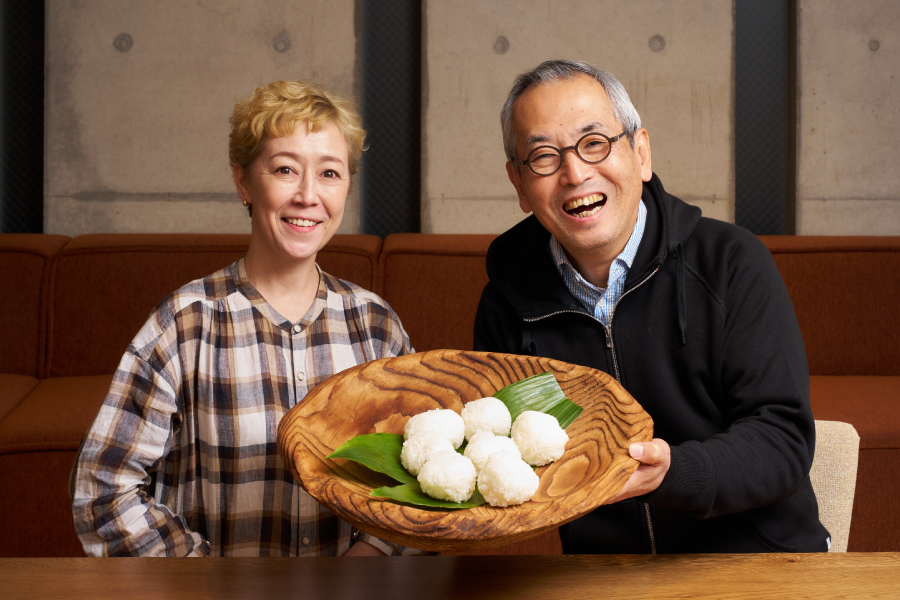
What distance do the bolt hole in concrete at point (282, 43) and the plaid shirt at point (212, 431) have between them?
2.14m

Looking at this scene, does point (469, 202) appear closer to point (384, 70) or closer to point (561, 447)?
point (384, 70)

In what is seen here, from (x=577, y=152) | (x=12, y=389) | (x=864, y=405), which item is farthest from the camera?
(x=12, y=389)

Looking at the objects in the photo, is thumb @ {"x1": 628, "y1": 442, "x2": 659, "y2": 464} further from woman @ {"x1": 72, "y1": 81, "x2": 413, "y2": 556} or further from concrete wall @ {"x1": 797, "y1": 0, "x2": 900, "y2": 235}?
concrete wall @ {"x1": 797, "y1": 0, "x2": 900, "y2": 235}

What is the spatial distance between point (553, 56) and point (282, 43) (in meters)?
1.26

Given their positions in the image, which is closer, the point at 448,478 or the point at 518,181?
the point at 448,478

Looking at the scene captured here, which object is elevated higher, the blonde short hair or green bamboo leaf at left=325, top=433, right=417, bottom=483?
the blonde short hair

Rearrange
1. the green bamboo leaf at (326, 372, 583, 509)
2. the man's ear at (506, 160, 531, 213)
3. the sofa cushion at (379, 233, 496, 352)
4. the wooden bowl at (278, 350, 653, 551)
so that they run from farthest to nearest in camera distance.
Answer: the sofa cushion at (379, 233, 496, 352) → the man's ear at (506, 160, 531, 213) → the green bamboo leaf at (326, 372, 583, 509) → the wooden bowl at (278, 350, 653, 551)

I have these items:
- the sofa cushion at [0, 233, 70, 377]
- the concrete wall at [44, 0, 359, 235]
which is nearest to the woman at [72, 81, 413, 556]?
the sofa cushion at [0, 233, 70, 377]

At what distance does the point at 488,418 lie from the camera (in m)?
1.03

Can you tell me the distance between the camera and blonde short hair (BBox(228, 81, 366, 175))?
137 cm

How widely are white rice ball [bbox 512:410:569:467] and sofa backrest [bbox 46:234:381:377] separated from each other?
1.70m

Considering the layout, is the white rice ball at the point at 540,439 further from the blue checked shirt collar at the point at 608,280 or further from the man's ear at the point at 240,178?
the man's ear at the point at 240,178

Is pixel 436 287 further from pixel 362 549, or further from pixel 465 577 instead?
pixel 465 577

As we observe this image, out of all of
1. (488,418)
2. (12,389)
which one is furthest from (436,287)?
(488,418)
